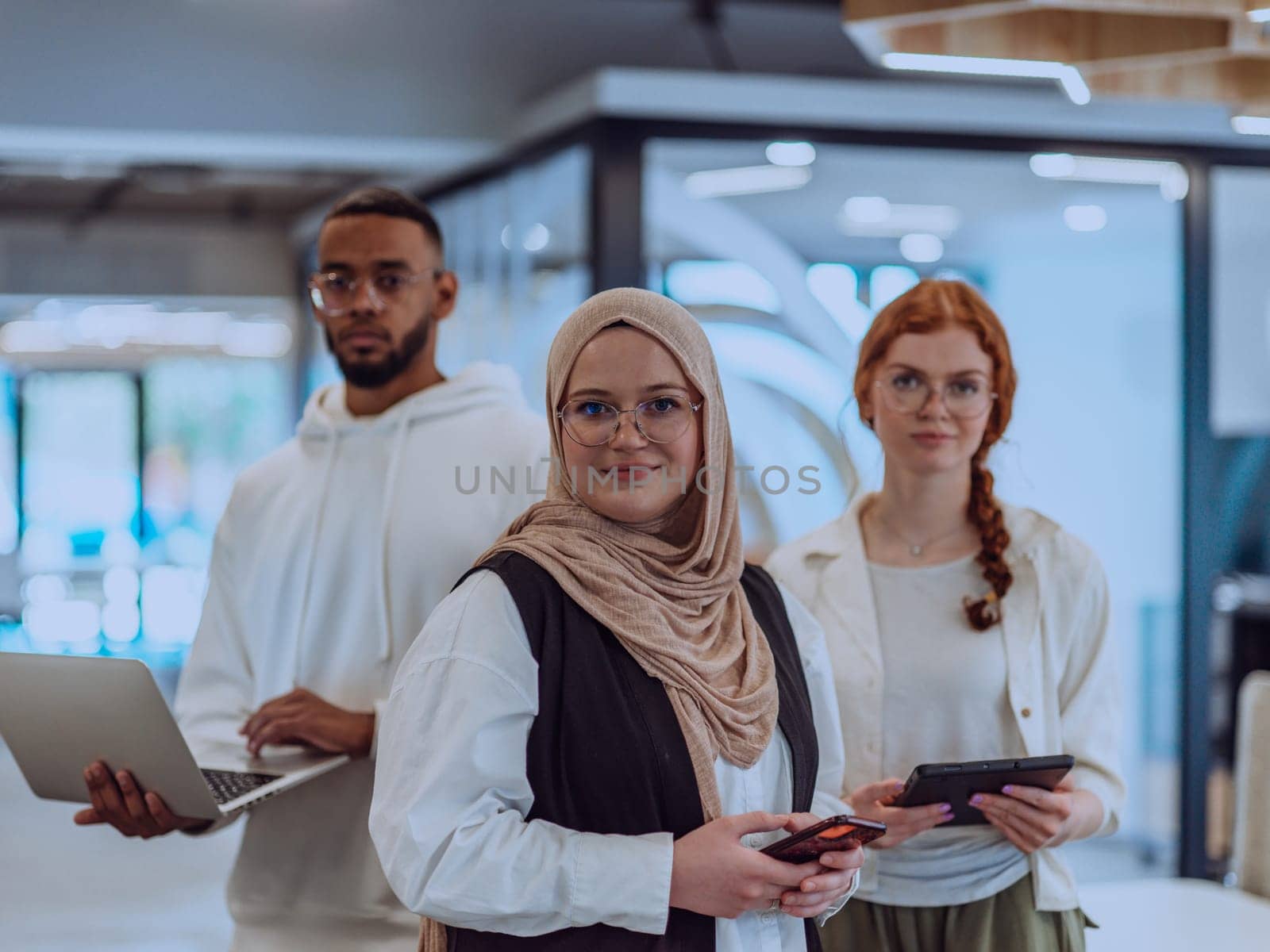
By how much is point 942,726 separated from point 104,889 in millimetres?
4046

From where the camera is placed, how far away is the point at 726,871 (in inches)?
54.6

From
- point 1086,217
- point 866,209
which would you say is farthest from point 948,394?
point 1086,217

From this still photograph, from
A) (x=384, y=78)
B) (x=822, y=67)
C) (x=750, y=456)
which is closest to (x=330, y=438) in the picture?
(x=750, y=456)

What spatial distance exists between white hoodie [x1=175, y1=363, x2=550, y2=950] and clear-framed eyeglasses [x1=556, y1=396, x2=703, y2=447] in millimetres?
691

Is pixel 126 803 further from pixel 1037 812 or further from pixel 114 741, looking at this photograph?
pixel 1037 812

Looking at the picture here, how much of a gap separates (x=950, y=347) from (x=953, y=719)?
58 centimetres

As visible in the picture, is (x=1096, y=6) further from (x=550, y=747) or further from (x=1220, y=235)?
(x=1220, y=235)

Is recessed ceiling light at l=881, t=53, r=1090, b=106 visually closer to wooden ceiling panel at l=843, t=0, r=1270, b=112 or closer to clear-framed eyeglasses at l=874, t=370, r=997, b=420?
wooden ceiling panel at l=843, t=0, r=1270, b=112

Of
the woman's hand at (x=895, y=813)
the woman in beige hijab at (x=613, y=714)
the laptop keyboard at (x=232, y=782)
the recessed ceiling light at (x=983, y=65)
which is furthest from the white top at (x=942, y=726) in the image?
the recessed ceiling light at (x=983, y=65)

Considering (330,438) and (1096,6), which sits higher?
(1096,6)

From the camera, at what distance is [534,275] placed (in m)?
4.64

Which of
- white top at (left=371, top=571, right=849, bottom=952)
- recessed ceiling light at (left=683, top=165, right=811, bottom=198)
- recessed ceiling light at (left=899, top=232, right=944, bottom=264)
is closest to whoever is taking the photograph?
white top at (left=371, top=571, right=849, bottom=952)

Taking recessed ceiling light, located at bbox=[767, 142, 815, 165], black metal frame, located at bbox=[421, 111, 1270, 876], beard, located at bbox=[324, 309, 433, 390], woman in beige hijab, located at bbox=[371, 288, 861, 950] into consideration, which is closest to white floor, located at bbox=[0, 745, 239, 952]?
beard, located at bbox=[324, 309, 433, 390]

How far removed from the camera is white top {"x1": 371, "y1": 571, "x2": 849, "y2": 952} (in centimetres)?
135
